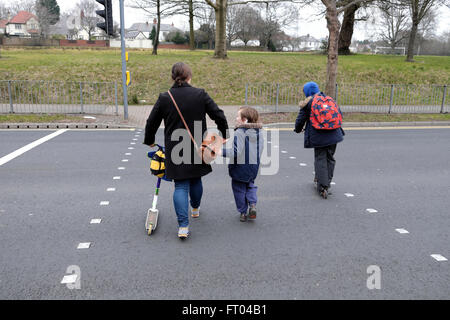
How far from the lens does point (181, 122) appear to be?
4.13 metres

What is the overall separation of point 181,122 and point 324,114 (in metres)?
2.38

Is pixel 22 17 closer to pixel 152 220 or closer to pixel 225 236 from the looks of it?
pixel 152 220

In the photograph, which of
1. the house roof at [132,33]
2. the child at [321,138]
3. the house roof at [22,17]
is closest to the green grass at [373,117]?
the child at [321,138]

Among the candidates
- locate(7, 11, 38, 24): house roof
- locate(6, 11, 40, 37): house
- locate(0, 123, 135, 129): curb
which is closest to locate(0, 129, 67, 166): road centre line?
locate(0, 123, 135, 129): curb

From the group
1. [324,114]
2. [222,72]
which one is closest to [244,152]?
[324,114]

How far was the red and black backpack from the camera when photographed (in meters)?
5.62

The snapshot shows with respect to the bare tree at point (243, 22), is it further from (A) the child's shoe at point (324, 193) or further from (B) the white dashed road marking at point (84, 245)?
(B) the white dashed road marking at point (84, 245)

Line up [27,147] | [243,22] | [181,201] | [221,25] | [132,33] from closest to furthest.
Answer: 1. [181,201]
2. [27,147]
3. [221,25]
4. [243,22]
5. [132,33]

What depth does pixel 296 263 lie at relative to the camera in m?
3.83

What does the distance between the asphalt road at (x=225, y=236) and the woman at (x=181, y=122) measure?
0.53 metres

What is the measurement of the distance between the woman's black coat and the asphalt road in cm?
76
